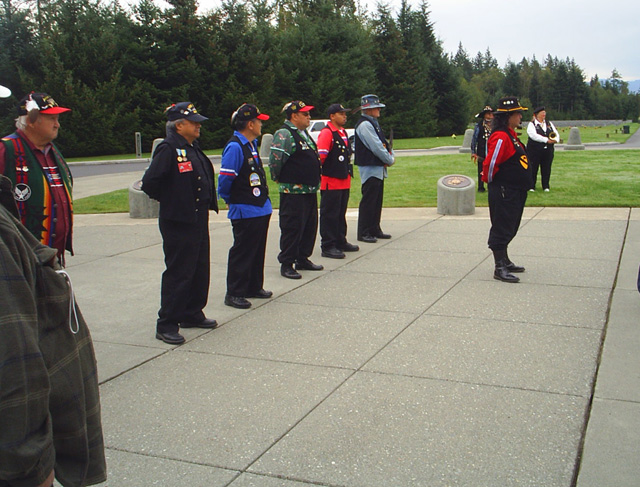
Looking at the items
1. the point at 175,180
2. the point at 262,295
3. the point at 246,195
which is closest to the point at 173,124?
the point at 175,180

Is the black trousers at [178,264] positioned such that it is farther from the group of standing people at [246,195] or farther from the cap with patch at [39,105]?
the cap with patch at [39,105]

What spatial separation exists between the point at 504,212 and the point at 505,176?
39cm

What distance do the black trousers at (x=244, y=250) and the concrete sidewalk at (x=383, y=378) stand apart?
26 centimetres

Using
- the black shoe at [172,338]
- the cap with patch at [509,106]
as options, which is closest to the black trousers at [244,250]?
the black shoe at [172,338]

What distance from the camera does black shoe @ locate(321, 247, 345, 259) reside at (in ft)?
28.8

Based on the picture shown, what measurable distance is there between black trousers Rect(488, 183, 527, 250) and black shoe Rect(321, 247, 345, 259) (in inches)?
79.3

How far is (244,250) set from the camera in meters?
6.66

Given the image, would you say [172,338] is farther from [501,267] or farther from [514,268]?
[514,268]

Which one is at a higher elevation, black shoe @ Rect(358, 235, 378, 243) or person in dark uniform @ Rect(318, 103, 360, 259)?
person in dark uniform @ Rect(318, 103, 360, 259)

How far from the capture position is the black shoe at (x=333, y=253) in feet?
28.8

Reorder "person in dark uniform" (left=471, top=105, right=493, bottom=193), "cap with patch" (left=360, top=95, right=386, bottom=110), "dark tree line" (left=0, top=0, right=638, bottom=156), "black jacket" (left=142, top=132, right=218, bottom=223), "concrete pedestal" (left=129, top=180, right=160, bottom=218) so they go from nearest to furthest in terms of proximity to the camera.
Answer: "black jacket" (left=142, top=132, right=218, bottom=223) → "cap with patch" (left=360, top=95, right=386, bottom=110) → "concrete pedestal" (left=129, top=180, right=160, bottom=218) → "person in dark uniform" (left=471, top=105, right=493, bottom=193) → "dark tree line" (left=0, top=0, right=638, bottom=156)

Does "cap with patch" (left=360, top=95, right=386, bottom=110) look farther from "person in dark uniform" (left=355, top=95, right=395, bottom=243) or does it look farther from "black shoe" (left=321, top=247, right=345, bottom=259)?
"black shoe" (left=321, top=247, right=345, bottom=259)

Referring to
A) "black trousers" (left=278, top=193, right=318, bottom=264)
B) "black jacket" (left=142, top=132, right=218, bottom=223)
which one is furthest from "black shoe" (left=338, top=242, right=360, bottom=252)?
"black jacket" (left=142, top=132, right=218, bottom=223)

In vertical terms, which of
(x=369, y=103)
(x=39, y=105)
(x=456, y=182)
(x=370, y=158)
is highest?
(x=369, y=103)
